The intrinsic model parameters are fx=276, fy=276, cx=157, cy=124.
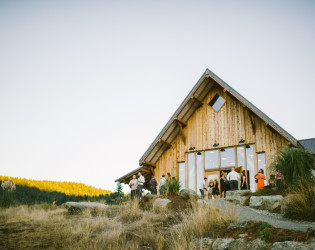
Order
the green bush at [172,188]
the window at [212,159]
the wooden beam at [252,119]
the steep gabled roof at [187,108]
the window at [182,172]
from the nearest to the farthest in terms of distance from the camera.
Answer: the green bush at [172,188] < the wooden beam at [252,119] < the steep gabled roof at [187,108] < the window at [212,159] < the window at [182,172]

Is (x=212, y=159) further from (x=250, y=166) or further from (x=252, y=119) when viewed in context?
(x=252, y=119)

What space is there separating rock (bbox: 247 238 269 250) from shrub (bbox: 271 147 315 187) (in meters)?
5.09

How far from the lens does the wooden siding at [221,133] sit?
15.8 metres

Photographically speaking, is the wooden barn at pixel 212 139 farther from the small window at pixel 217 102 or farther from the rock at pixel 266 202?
the rock at pixel 266 202

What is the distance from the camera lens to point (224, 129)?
1745cm

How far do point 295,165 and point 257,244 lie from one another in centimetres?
554

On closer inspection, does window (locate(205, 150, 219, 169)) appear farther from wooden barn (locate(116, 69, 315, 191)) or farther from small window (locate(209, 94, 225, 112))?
small window (locate(209, 94, 225, 112))

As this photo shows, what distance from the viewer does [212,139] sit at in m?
17.8

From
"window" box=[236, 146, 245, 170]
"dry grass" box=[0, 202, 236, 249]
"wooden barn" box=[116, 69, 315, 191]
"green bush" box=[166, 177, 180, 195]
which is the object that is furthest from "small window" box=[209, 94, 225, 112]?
"dry grass" box=[0, 202, 236, 249]

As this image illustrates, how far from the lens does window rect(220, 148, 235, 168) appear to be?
55.3 feet

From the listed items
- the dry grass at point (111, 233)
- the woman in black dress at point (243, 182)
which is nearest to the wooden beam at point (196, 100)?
the woman in black dress at point (243, 182)

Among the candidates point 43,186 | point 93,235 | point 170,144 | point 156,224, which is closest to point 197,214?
point 156,224

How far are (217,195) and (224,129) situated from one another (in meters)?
4.10

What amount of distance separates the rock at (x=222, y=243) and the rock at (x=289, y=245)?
3.13 feet
